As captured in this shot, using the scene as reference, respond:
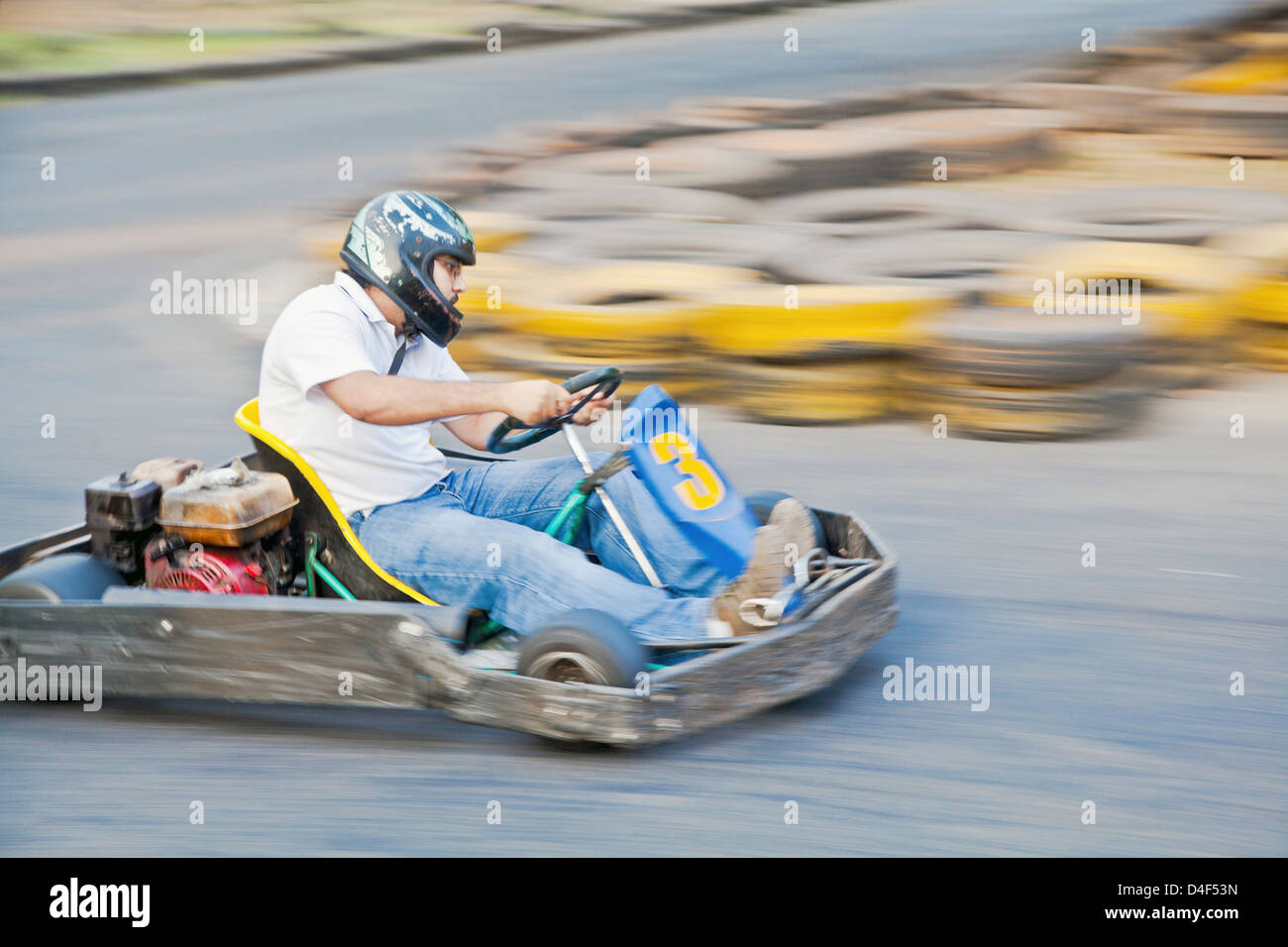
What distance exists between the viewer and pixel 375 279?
9.84 ft

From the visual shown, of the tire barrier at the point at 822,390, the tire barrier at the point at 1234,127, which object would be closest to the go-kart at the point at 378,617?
the tire barrier at the point at 822,390

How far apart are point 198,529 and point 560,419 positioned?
79cm

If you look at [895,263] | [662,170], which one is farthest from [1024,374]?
[662,170]

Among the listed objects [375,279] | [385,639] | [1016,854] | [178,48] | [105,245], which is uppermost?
[178,48]

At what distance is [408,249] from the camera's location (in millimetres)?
2979

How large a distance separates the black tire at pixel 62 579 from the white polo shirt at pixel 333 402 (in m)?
0.50

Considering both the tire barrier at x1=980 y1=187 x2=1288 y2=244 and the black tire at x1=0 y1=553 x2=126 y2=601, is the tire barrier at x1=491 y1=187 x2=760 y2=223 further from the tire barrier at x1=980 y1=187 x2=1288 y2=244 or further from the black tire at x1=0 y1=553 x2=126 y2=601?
the black tire at x1=0 y1=553 x2=126 y2=601

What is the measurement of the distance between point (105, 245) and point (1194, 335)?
17.8ft

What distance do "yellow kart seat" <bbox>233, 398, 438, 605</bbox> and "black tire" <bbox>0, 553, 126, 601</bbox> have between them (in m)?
0.43

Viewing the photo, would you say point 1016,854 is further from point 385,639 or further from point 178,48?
Answer: point 178,48

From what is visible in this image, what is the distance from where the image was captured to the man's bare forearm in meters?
2.88

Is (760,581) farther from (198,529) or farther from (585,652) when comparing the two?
(198,529)

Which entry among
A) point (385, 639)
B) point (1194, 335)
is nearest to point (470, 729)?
point (385, 639)

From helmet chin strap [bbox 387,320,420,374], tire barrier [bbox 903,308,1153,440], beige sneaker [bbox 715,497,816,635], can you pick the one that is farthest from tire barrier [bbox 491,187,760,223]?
beige sneaker [bbox 715,497,816,635]
